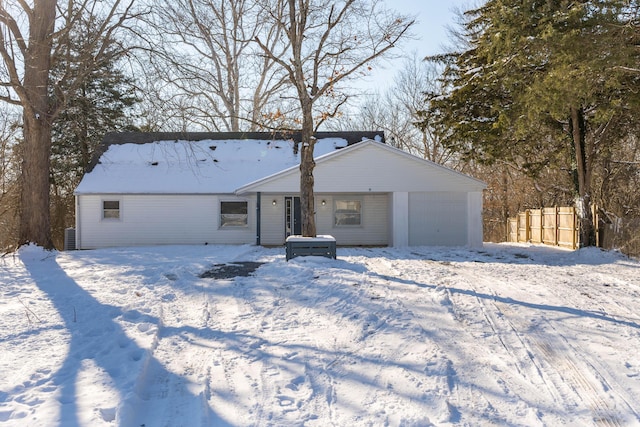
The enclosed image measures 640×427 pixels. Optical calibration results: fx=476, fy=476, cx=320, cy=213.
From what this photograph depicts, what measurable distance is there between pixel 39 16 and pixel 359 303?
1177cm

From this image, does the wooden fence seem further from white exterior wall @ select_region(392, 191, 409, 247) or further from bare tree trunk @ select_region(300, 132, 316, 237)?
bare tree trunk @ select_region(300, 132, 316, 237)

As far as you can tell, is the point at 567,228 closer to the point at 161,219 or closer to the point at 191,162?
the point at 191,162

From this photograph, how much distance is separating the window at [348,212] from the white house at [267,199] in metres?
0.04

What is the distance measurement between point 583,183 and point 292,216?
10.9m

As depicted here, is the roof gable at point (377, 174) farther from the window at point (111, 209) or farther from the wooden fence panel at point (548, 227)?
the window at point (111, 209)

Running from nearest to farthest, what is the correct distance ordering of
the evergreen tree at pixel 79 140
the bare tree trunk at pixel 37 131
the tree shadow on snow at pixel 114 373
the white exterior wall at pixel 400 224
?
1. the tree shadow on snow at pixel 114 373
2. the bare tree trunk at pixel 37 131
3. the white exterior wall at pixel 400 224
4. the evergreen tree at pixel 79 140

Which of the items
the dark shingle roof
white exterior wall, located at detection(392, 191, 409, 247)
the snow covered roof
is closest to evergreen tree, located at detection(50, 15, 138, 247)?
the dark shingle roof

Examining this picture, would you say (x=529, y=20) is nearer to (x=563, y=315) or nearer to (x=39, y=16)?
(x=563, y=315)

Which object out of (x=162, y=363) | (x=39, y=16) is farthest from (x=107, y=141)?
(x=162, y=363)

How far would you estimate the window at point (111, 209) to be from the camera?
19938 mm

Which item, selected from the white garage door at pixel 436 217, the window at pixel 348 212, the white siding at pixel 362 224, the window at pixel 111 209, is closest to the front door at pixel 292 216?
the white siding at pixel 362 224

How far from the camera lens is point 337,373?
168 inches

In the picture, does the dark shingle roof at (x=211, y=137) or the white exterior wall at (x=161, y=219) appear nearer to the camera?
the white exterior wall at (x=161, y=219)

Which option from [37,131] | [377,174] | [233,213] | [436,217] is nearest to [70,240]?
[233,213]
